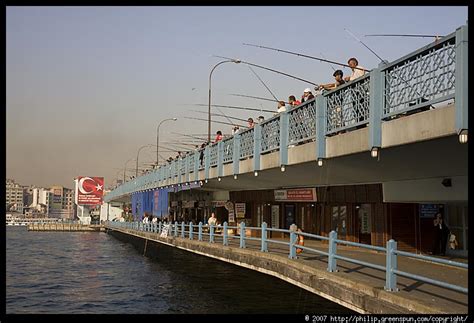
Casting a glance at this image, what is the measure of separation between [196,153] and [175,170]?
6.49 meters

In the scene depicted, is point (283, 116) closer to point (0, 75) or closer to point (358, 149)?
point (358, 149)

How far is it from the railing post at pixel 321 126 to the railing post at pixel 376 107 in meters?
2.52

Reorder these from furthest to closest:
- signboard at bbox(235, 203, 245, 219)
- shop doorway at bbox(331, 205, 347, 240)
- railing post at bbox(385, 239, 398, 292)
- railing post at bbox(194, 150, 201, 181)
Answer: signboard at bbox(235, 203, 245, 219) → railing post at bbox(194, 150, 201, 181) → shop doorway at bbox(331, 205, 347, 240) → railing post at bbox(385, 239, 398, 292)

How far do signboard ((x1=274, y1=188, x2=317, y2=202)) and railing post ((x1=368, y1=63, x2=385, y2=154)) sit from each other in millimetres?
10681

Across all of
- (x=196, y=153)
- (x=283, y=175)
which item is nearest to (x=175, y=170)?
(x=196, y=153)

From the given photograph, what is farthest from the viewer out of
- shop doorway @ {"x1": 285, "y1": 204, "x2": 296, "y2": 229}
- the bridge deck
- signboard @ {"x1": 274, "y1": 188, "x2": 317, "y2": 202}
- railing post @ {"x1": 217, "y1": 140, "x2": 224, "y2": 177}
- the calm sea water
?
shop doorway @ {"x1": 285, "y1": 204, "x2": 296, "y2": 229}

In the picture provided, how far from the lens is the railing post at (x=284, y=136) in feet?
54.2

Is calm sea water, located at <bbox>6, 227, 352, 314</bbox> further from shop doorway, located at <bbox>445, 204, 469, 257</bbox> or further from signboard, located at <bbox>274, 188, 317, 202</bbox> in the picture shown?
shop doorway, located at <bbox>445, 204, 469, 257</bbox>

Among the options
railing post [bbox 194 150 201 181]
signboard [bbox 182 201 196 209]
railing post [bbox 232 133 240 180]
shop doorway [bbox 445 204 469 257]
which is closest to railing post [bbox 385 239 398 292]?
shop doorway [bbox 445 204 469 257]

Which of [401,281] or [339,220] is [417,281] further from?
[339,220]

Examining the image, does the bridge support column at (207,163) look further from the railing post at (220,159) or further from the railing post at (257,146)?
the railing post at (257,146)

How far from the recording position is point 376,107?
1141cm

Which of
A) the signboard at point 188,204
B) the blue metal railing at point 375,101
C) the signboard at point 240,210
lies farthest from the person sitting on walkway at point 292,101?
the signboard at point 188,204

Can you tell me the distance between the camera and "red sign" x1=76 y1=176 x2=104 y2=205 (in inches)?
4422
